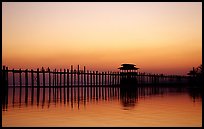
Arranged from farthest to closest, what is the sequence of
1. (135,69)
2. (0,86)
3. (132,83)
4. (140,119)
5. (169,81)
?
1. (169,81)
2. (135,69)
3. (132,83)
4. (0,86)
5. (140,119)

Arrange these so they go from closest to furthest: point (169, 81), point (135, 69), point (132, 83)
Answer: point (132, 83), point (135, 69), point (169, 81)

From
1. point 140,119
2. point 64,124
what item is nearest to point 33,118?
point 64,124

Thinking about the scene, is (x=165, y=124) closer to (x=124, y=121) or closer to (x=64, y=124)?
(x=124, y=121)

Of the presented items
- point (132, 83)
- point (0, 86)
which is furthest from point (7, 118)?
point (132, 83)

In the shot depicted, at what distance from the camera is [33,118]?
1155 centimetres

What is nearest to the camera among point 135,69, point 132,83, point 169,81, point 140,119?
point 140,119

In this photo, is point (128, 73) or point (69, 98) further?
point (128, 73)

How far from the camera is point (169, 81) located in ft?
224

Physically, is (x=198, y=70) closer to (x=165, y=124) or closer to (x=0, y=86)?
(x=0, y=86)

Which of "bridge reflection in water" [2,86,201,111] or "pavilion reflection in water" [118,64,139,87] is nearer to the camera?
"bridge reflection in water" [2,86,201,111]

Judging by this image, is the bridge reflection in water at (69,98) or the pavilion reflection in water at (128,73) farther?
the pavilion reflection in water at (128,73)

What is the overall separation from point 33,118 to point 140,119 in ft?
11.3

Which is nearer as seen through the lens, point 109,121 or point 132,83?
point 109,121

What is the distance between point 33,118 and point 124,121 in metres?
3.02
